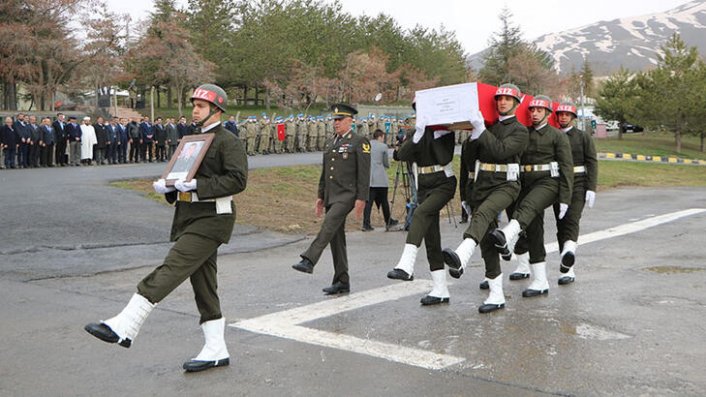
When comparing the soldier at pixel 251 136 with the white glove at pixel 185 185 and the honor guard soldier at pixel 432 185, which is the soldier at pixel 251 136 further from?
the white glove at pixel 185 185

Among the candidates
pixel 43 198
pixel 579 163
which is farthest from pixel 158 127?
pixel 579 163

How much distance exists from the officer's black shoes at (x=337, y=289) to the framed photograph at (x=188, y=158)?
119 inches

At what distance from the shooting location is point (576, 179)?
9.62m

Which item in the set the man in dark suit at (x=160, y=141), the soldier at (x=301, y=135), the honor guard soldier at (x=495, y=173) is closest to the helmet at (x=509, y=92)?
the honor guard soldier at (x=495, y=173)

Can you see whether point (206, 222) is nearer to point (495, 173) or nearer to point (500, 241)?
point (500, 241)

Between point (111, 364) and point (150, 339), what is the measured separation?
72 centimetres

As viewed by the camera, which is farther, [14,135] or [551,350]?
[14,135]

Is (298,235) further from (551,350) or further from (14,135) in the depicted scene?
(14,135)

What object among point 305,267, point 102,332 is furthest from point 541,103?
A: point 102,332

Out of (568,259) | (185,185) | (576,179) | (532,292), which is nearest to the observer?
(185,185)

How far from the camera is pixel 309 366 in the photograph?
5.71 m

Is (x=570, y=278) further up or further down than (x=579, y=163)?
further down

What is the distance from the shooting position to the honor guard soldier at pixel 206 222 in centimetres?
559

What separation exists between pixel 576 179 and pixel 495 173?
A: 2308 mm
